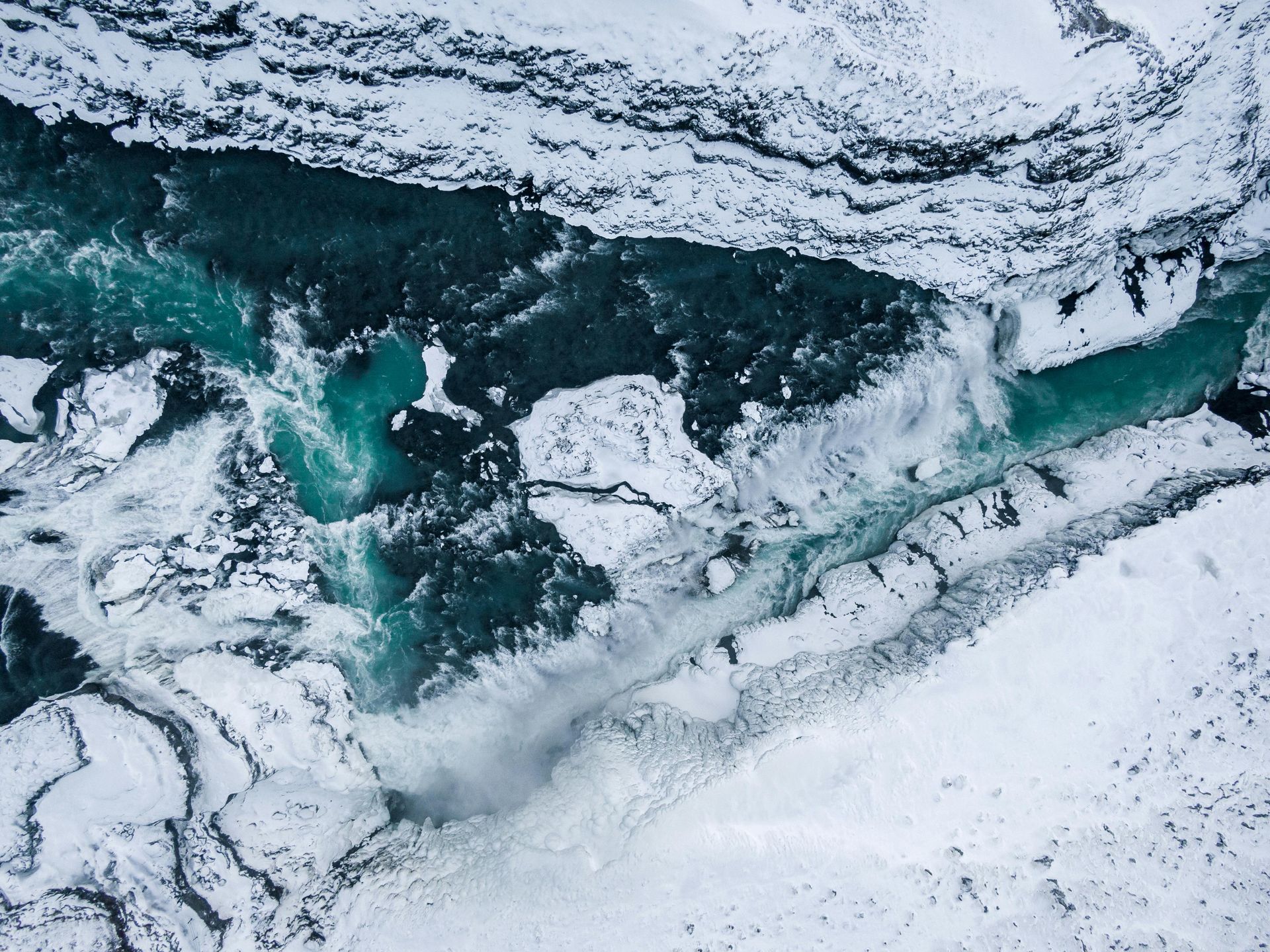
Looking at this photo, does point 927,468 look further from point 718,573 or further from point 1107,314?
point 718,573

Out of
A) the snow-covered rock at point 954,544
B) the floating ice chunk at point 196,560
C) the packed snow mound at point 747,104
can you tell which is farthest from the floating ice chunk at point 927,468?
the floating ice chunk at point 196,560

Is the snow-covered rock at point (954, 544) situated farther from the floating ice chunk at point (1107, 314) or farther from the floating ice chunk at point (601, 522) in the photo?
the floating ice chunk at point (601, 522)

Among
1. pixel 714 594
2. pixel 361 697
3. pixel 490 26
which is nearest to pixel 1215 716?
pixel 714 594

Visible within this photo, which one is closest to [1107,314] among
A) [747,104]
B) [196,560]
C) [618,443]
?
[747,104]

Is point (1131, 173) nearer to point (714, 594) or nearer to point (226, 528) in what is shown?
point (714, 594)

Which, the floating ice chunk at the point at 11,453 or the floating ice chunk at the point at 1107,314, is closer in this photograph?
the floating ice chunk at the point at 11,453
